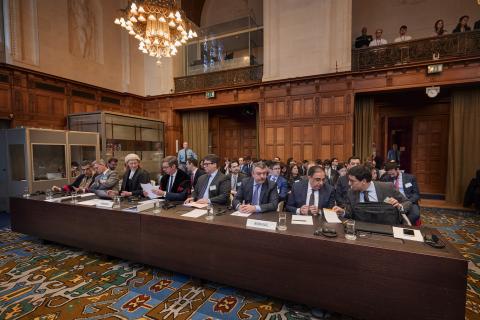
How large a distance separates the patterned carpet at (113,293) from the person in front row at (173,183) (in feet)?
3.38

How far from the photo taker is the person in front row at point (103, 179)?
12.8 ft

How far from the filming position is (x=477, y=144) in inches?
259

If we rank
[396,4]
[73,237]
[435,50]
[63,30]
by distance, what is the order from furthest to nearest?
[396,4] → [63,30] → [435,50] → [73,237]

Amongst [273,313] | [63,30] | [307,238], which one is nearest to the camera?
[307,238]

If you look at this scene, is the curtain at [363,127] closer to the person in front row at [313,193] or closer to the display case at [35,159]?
the person in front row at [313,193]

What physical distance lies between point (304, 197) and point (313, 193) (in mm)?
127

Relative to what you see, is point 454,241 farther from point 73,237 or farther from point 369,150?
point 73,237

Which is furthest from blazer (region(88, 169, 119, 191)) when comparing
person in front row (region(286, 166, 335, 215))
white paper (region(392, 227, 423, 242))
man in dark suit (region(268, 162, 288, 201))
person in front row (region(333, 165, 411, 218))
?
white paper (region(392, 227, 423, 242))

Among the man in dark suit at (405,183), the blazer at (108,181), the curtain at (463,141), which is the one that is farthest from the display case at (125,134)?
the curtain at (463,141)

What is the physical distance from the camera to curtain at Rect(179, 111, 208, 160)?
9880 mm

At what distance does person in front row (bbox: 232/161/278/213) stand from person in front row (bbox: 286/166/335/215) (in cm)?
35

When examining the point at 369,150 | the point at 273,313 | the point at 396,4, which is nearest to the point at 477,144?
the point at 369,150

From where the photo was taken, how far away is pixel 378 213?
2154 mm

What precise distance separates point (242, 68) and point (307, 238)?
25.5 ft
